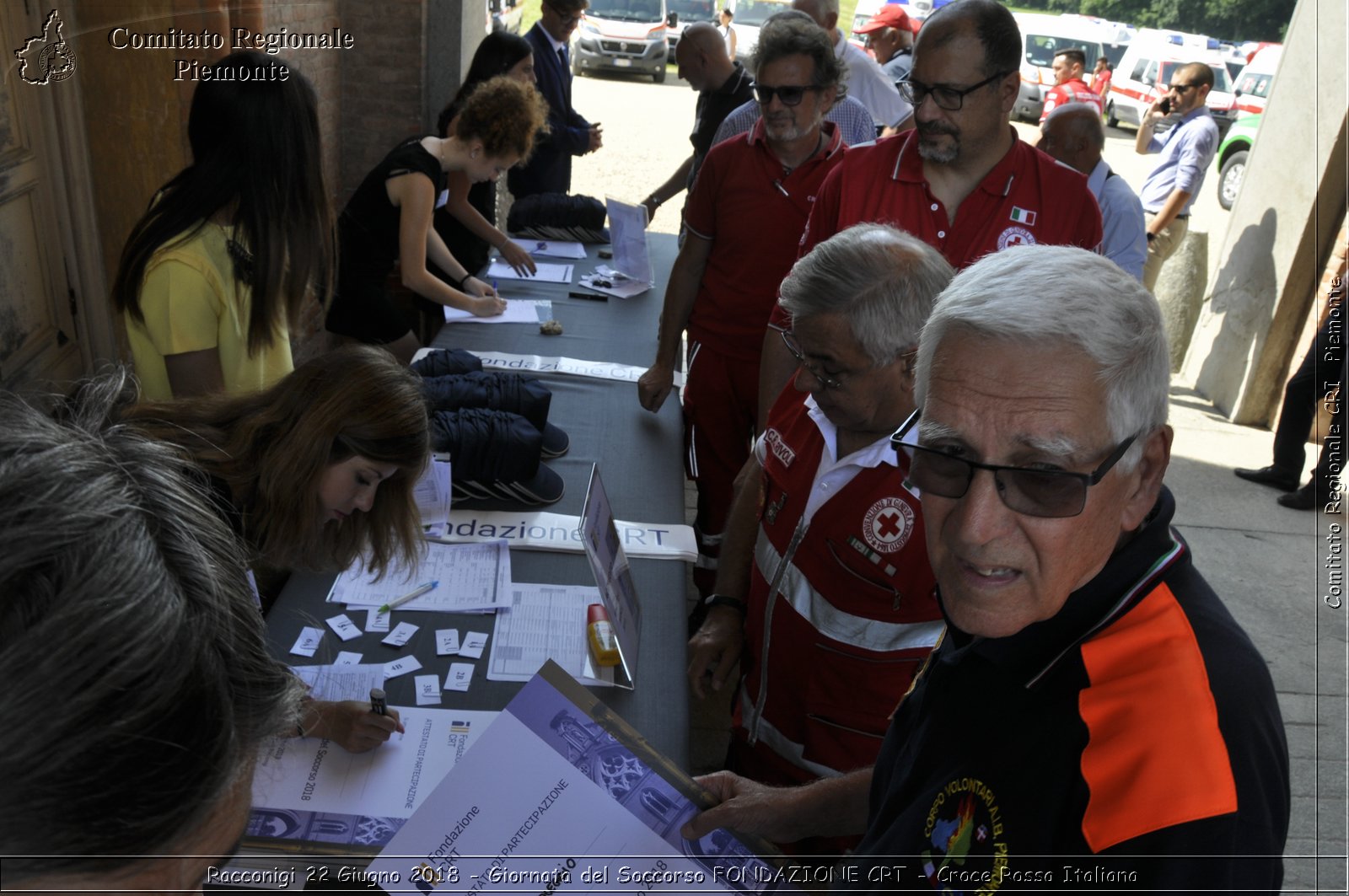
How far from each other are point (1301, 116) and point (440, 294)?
19.9 ft

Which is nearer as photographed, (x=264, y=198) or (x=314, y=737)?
(x=314, y=737)

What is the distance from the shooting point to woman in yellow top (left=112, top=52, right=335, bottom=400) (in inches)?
89.8

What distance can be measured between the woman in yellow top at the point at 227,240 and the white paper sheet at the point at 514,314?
1577 mm

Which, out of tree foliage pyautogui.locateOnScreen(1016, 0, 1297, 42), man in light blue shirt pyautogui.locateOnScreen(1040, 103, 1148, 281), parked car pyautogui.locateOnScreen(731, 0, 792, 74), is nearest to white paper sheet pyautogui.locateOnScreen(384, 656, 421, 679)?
man in light blue shirt pyautogui.locateOnScreen(1040, 103, 1148, 281)

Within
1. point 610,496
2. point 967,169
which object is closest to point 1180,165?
point 967,169

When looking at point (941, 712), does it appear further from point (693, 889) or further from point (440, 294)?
point (440, 294)

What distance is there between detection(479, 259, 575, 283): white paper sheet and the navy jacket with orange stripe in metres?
3.64

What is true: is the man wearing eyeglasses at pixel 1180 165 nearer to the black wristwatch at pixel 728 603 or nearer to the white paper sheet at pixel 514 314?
the white paper sheet at pixel 514 314

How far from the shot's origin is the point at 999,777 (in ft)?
3.66

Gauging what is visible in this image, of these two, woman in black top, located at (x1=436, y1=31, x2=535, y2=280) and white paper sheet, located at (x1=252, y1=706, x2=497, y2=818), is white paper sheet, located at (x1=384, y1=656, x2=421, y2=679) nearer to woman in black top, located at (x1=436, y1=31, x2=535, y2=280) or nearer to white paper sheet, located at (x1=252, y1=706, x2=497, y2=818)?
white paper sheet, located at (x1=252, y1=706, x2=497, y2=818)

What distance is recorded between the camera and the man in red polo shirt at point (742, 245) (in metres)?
3.60

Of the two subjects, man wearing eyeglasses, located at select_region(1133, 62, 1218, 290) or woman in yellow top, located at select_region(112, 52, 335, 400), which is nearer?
woman in yellow top, located at select_region(112, 52, 335, 400)

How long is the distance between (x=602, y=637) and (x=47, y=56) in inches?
110

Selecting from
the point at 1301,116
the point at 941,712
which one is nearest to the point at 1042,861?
the point at 941,712
